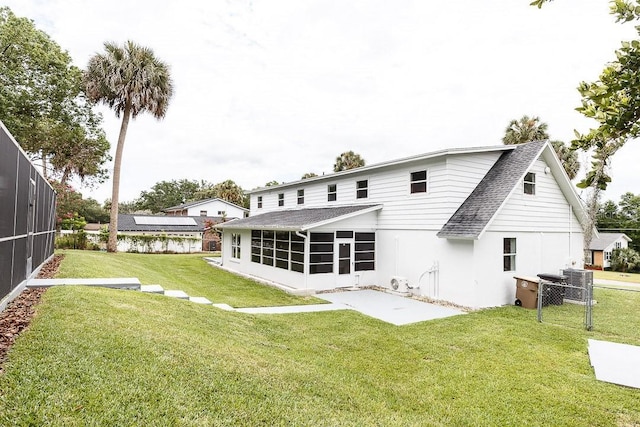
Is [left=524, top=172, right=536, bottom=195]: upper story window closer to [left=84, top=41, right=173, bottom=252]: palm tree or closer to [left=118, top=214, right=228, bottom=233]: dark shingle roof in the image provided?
[left=84, top=41, right=173, bottom=252]: palm tree

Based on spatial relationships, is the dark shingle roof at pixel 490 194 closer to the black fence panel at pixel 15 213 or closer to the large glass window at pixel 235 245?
the black fence panel at pixel 15 213

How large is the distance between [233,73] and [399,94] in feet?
29.2

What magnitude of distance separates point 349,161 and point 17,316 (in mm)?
34387

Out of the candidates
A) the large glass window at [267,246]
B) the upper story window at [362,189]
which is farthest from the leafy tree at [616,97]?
the large glass window at [267,246]

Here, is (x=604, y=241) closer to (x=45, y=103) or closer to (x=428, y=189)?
(x=428, y=189)

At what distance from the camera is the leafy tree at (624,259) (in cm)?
3497

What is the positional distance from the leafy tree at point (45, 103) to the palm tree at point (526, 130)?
28078 mm

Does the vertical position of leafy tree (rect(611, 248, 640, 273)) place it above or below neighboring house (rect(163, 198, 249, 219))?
below

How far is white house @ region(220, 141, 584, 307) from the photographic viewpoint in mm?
11375

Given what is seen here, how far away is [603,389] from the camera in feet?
17.6

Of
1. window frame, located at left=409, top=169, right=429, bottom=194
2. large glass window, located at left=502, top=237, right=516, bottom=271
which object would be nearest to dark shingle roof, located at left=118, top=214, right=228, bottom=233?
window frame, located at left=409, top=169, right=429, bottom=194

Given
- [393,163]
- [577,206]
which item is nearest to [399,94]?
[393,163]

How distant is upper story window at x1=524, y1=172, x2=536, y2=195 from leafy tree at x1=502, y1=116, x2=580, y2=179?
13593 millimetres

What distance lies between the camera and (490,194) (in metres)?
11.6
